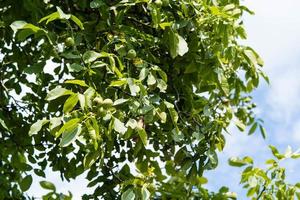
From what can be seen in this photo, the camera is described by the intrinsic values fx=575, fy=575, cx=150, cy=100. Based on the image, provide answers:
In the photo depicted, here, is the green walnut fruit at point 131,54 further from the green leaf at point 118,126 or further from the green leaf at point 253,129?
the green leaf at point 253,129

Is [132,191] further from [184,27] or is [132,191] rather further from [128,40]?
[184,27]

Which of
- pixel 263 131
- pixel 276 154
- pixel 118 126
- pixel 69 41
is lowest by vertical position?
pixel 276 154

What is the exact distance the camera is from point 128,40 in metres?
2.37

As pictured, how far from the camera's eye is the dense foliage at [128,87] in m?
2.00

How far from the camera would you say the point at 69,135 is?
1700 mm

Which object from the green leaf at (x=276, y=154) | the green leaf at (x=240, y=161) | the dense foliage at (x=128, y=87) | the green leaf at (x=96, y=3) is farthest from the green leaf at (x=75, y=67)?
the green leaf at (x=276, y=154)

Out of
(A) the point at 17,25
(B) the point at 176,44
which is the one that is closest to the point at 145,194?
(B) the point at 176,44

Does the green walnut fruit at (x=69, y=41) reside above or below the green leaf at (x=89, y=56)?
above

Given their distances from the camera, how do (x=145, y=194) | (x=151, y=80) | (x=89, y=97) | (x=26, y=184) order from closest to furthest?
(x=89, y=97)
(x=145, y=194)
(x=151, y=80)
(x=26, y=184)

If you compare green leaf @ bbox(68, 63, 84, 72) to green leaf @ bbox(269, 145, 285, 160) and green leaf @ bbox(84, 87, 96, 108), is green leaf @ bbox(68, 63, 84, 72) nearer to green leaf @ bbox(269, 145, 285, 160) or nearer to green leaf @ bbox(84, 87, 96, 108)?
green leaf @ bbox(84, 87, 96, 108)

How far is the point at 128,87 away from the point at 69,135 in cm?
59

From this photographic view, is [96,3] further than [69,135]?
Yes

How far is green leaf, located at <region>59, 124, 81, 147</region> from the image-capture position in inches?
66.5

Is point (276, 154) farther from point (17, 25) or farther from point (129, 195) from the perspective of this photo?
point (17, 25)
